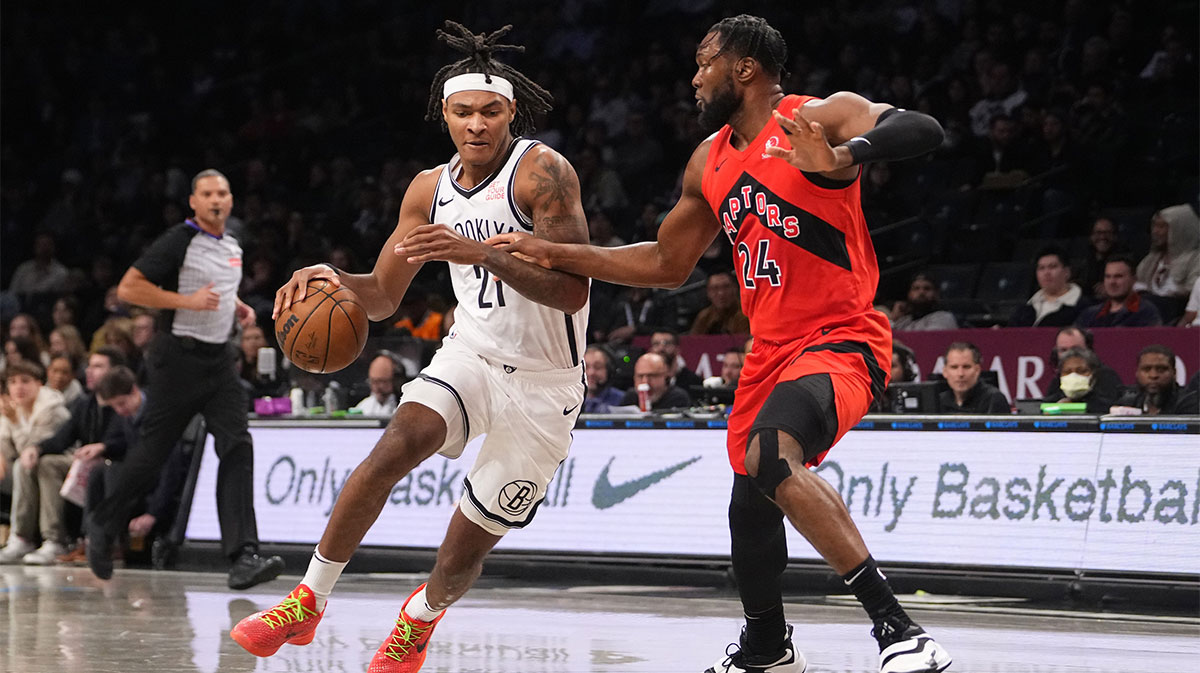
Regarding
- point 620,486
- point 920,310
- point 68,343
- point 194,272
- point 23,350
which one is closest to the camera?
point 194,272

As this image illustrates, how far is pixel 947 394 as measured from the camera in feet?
29.4

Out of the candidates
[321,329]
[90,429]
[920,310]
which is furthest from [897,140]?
[90,429]

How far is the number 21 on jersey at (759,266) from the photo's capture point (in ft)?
15.8

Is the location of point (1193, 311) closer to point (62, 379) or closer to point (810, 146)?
point (810, 146)

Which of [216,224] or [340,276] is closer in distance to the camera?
[340,276]

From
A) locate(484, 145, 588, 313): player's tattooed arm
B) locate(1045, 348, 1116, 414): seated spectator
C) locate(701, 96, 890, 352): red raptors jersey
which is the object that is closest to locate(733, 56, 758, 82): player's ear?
locate(701, 96, 890, 352): red raptors jersey

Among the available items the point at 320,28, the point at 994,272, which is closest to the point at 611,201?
the point at 994,272

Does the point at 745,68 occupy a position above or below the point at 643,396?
above

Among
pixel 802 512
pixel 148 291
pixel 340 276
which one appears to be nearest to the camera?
pixel 802 512

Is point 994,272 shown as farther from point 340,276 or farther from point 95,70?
point 95,70

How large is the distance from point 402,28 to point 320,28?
5.83 ft

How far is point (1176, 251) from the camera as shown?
11.0m

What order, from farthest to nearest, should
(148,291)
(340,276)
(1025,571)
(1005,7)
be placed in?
1. (1005,7)
2. (148,291)
3. (1025,571)
4. (340,276)

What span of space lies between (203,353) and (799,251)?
487cm
